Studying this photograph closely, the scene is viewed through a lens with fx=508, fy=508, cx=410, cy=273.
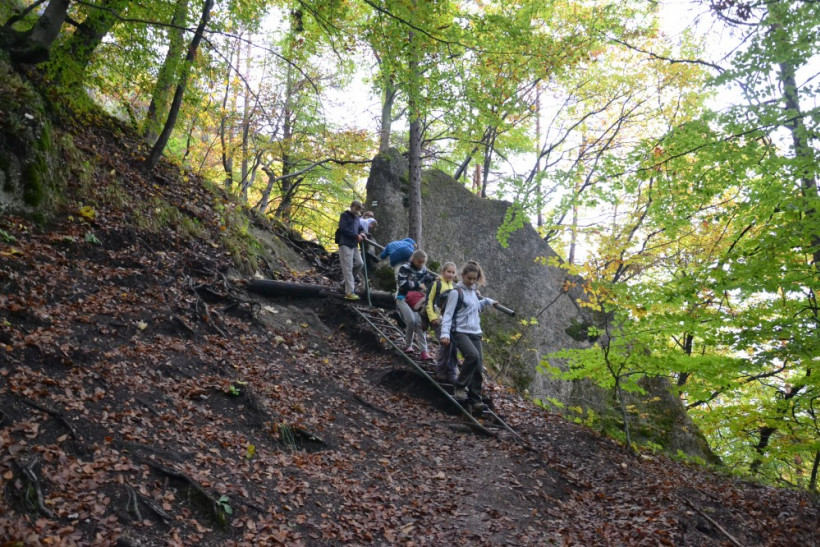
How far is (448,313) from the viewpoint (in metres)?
7.27

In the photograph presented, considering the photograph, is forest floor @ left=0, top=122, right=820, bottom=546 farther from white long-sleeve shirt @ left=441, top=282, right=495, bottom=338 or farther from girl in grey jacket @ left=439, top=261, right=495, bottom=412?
white long-sleeve shirt @ left=441, top=282, right=495, bottom=338

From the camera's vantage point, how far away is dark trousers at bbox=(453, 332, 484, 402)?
7.29m

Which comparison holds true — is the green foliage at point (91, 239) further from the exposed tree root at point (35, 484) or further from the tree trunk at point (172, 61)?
the exposed tree root at point (35, 484)

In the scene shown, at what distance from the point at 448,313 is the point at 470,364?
2.78 ft

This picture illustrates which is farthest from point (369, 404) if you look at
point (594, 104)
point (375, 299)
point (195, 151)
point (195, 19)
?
point (195, 151)

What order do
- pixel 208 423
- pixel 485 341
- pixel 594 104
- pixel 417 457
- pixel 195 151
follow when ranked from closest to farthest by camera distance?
pixel 208 423 → pixel 417 457 → pixel 485 341 → pixel 594 104 → pixel 195 151

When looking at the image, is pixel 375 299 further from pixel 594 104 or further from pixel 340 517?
pixel 594 104

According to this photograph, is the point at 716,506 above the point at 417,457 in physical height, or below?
above

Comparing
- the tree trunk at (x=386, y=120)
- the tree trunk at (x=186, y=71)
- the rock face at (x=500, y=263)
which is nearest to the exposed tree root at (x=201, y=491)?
the tree trunk at (x=186, y=71)

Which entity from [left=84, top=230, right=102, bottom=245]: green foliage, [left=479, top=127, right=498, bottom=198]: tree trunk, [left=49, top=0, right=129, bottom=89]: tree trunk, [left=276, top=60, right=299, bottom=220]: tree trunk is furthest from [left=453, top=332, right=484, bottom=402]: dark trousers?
[left=276, top=60, right=299, bottom=220]: tree trunk

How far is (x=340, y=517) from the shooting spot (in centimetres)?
467

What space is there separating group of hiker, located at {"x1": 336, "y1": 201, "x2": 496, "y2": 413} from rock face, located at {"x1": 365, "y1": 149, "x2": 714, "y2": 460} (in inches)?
176

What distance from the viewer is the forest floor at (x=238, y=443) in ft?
12.7

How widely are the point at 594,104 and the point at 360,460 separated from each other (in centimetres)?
1541
